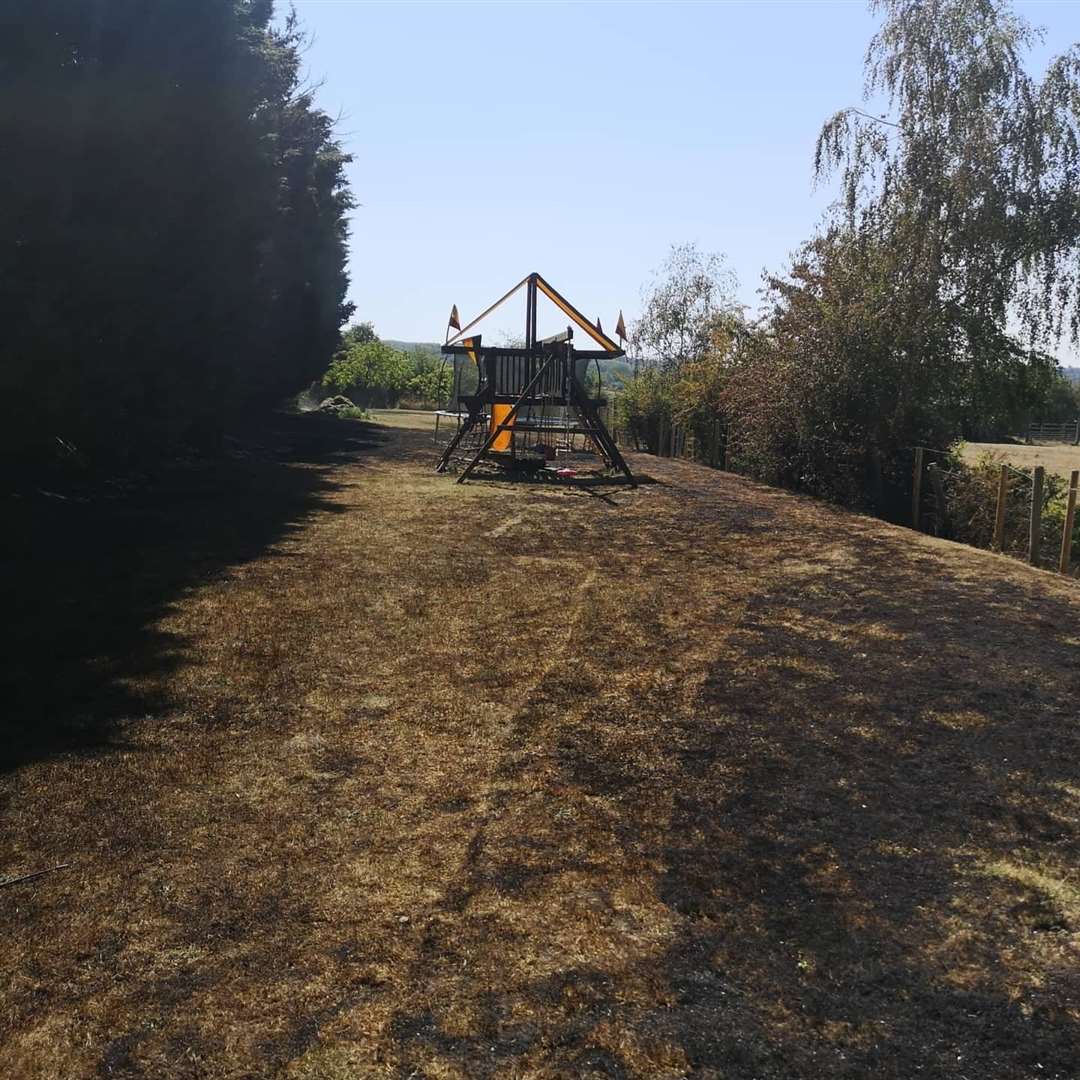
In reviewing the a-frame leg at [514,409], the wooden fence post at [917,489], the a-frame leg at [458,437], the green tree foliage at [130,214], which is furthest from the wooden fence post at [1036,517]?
the green tree foliage at [130,214]

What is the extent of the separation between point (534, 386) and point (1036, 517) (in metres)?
9.31

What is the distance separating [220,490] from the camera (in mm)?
16594

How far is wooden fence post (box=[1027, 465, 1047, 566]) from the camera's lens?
12023 millimetres

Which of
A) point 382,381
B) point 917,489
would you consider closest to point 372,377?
point 382,381

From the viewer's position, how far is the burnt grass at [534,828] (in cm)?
325

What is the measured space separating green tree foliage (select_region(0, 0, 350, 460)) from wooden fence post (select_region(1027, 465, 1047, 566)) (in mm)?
12145

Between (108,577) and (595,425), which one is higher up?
(595,425)

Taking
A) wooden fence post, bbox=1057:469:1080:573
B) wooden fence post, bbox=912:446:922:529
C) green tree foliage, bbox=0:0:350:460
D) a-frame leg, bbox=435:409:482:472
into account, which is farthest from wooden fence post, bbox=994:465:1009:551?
green tree foliage, bbox=0:0:350:460

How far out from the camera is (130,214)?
49.4 feet

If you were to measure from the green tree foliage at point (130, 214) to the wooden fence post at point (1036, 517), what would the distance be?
478 inches

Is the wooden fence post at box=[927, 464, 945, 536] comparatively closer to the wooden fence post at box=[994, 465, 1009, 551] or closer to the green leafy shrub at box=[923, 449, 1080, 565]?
the green leafy shrub at box=[923, 449, 1080, 565]

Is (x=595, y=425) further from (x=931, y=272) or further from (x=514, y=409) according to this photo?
(x=931, y=272)

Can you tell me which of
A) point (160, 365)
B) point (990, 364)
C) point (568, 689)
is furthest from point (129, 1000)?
point (990, 364)

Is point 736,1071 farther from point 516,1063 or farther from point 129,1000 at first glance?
point 129,1000
